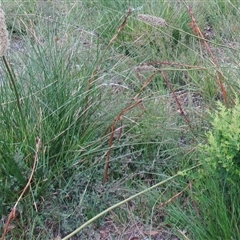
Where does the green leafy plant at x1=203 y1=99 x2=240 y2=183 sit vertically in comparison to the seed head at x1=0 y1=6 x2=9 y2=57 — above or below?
below

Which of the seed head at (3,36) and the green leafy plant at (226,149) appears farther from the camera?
the green leafy plant at (226,149)

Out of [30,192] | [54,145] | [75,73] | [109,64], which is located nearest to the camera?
[30,192]

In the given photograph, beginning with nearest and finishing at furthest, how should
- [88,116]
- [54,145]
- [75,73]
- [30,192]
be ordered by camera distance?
[30,192], [54,145], [88,116], [75,73]

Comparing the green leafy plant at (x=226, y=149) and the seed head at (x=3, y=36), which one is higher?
the seed head at (x=3, y=36)

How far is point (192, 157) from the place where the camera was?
2697mm

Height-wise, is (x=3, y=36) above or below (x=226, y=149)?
above

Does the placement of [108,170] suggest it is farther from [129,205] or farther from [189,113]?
[189,113]

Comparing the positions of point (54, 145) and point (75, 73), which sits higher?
point (75, 73)

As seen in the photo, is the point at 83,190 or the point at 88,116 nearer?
the point at 83,190

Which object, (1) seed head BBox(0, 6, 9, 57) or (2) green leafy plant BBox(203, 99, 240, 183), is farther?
(2) green leafy plant BBox(203, 99, 240, 183)

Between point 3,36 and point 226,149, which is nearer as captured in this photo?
point 3,36

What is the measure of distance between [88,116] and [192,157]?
25.1 inches

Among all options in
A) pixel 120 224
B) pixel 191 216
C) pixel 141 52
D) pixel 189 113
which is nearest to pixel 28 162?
pixel 120 224

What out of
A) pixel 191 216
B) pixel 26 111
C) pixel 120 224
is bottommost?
pixel 120 224
